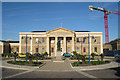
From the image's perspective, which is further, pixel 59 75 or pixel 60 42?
pixel 60 42

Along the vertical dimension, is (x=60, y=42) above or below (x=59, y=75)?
above

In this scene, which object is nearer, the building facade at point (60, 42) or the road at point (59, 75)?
the road at point (59, 75)

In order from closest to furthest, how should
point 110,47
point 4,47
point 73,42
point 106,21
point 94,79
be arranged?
1. point 94,79
2. point 73,42
3. point 4,47
4. point 110,47
5. point 106,21

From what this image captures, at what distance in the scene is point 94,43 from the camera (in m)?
62.3

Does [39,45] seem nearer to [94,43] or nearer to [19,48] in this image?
[19,48]

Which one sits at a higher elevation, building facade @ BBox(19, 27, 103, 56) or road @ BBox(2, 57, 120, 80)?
building facade @ BBox(19, 27, 103, 56)

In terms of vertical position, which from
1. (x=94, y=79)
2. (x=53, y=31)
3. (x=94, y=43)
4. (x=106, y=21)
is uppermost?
(x=106, y=21)

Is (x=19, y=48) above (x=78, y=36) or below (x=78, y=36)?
below

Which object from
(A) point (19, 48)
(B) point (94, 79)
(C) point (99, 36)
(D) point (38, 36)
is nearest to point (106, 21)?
(C) point (99, 36)

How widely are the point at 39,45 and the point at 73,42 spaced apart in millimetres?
16583

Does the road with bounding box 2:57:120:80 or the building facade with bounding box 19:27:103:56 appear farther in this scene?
the building facade with bounding box 19:27:103:56

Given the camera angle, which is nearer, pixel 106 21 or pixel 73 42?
pixel 73 42

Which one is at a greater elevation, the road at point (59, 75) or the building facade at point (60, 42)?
the building facade at point (60, 42)

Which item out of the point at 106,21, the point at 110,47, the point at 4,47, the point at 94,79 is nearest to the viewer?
the point at 94,79
